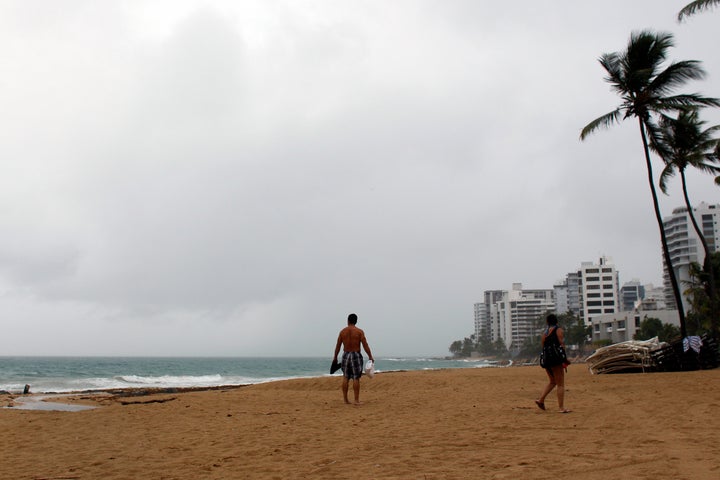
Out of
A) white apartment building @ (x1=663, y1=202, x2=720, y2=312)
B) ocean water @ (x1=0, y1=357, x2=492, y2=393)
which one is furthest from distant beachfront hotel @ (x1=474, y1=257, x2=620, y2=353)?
ocean water @ (x1=0, y1=357, x2=492, y2=393)

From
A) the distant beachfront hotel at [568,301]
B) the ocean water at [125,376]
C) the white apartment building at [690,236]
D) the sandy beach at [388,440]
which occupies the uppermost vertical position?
the white apartment building at [690,236]

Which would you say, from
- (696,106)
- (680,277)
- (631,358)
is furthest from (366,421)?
(680,277)

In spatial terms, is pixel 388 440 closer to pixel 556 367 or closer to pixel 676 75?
pixel 556 367

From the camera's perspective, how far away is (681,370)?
19.6 m

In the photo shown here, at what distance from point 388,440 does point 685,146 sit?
77.2 ft

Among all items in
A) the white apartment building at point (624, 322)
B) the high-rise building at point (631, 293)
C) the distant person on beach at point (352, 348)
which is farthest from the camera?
the high-rise building at point (631, 293)

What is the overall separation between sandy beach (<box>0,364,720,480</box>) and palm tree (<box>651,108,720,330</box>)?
46.1 ft

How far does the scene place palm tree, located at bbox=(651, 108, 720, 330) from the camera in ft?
77.9

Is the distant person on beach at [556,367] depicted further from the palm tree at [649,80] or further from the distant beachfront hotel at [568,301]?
the distant beachfront hotel at [568,301]

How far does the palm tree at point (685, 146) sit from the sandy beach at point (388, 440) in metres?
14.0

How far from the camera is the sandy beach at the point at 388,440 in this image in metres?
5.70

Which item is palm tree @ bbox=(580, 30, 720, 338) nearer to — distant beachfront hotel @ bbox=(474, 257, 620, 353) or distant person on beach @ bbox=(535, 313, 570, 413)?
distant person on beach @ bbox=(535, 313, 570, 413)

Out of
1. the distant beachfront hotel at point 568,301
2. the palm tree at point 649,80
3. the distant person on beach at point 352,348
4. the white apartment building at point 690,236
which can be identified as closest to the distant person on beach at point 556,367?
the distant person on beach at point 352,348

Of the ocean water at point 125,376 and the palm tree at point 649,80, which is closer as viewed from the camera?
the palm tree at point 649,80
